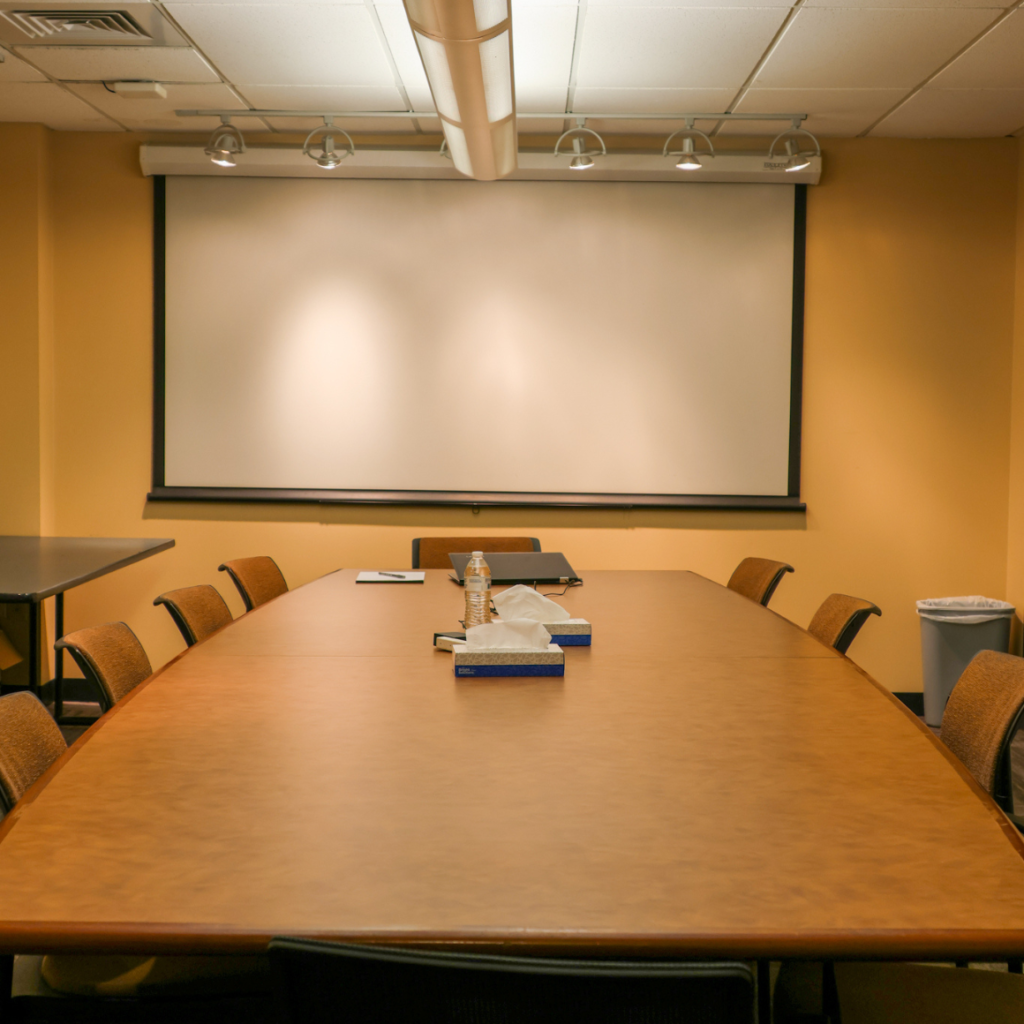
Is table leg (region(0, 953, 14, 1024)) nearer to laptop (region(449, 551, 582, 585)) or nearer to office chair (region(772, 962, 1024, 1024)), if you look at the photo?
office chair (region(772, 962, 1024, 1024))

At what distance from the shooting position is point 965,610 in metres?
4.41

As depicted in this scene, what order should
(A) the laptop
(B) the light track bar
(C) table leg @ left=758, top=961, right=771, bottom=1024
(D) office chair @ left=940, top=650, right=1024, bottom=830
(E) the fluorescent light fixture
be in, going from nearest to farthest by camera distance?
(C) table leg @ left=758, top=961, right=771, bottom=1024
(D) office chair @ left=940, top=650, right=1024, bottom=830
(A) the laptop
(E) the fluorescent light fixture
(B) the light track bar

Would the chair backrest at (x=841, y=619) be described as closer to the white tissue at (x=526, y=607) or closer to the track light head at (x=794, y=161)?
the white tissue at (x=526, y=607)

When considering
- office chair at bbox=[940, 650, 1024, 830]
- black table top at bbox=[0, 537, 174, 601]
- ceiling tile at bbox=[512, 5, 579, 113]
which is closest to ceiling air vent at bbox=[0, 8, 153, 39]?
ceiling tile at bbox=[512, 5, 579, 113]

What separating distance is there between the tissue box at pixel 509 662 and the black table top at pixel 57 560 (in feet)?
5.59

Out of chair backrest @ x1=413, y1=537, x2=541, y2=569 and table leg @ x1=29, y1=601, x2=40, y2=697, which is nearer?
table leg @ x1=29, y1=601, x2=40, y2=697

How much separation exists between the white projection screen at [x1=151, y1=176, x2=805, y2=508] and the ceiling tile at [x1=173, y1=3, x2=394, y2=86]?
79cm

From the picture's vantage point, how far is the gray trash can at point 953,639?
4.33 m

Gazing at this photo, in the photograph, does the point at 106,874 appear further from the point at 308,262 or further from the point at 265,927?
the point at 308,262

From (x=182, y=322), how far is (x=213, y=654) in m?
3.08

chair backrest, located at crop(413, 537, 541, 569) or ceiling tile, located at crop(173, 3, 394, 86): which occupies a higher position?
ceiling tile, located at crop(173, 3, 394, 86)

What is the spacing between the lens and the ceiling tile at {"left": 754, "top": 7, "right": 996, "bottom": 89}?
324cm

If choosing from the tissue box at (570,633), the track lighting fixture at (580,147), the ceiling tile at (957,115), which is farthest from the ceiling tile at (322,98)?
the tissue box at (570,633)

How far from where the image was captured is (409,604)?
2.82 meters
